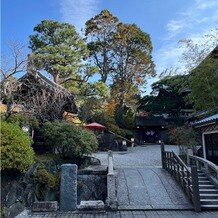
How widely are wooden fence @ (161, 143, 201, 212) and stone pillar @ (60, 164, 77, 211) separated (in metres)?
3.67

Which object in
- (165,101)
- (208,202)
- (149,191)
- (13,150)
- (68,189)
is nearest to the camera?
(13,150)

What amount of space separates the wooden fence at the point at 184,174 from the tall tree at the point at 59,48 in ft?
44.6

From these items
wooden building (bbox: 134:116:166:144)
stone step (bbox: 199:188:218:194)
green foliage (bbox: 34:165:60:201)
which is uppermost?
wooden building (bbox: 134:116:166:144)

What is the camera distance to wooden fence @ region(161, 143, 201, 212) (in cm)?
906

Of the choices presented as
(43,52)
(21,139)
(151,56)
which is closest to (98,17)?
(151,56)

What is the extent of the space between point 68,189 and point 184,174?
13.5 ft

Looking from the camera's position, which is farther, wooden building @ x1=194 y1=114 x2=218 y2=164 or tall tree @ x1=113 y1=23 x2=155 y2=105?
tall tree @ x1=113 y1=23 x2=155 y2=105

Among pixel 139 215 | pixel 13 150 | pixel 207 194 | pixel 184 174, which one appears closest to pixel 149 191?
pixel 184 174

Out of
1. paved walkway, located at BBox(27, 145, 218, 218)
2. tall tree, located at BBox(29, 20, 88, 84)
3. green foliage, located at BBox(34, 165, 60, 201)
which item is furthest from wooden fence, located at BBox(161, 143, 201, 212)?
tall tree, located at BBox(29, 20, 88, 84)

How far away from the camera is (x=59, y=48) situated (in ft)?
80.0

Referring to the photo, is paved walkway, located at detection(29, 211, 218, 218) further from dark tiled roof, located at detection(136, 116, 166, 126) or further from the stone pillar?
dark tiled roof, located at detection(136, 116, 166, 126)

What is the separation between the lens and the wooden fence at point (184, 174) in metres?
9.06

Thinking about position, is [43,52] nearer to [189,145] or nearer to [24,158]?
[189,145]

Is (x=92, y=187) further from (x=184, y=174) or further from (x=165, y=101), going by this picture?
(x=165, y=101)
